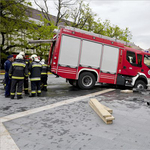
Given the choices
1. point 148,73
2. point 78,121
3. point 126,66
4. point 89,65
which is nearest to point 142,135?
point 78,121

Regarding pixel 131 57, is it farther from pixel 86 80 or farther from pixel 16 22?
pixel 16 22

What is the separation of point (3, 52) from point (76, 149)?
2036 cm

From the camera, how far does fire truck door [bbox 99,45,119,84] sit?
8148 mm

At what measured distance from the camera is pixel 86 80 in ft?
26.4

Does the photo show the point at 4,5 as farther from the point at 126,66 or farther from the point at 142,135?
the point at 142,135

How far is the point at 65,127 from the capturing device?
11.1ft

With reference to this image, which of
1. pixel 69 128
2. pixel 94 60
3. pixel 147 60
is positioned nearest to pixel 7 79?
pixel 69 128

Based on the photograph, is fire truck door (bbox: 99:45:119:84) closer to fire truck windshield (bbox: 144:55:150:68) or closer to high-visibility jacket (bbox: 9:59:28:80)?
fire truck windshield (bbox: 144:55:150:68)

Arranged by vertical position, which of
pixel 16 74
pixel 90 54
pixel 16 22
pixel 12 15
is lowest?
pixel 16 74

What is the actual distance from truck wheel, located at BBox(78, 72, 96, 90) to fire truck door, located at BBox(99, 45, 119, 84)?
489mm

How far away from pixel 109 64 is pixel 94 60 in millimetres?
941

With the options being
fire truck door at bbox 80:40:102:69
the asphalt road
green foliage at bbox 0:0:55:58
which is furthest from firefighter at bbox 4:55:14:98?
green foliage at bbox 0:0:55:58

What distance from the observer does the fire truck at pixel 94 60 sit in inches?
283

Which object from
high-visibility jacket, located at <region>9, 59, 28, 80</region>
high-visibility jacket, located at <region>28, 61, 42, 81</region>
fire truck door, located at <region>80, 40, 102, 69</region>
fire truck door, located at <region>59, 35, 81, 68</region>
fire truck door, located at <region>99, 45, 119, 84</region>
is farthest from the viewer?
fire truck door, located at <region>99, 45, 119, 84</region>
